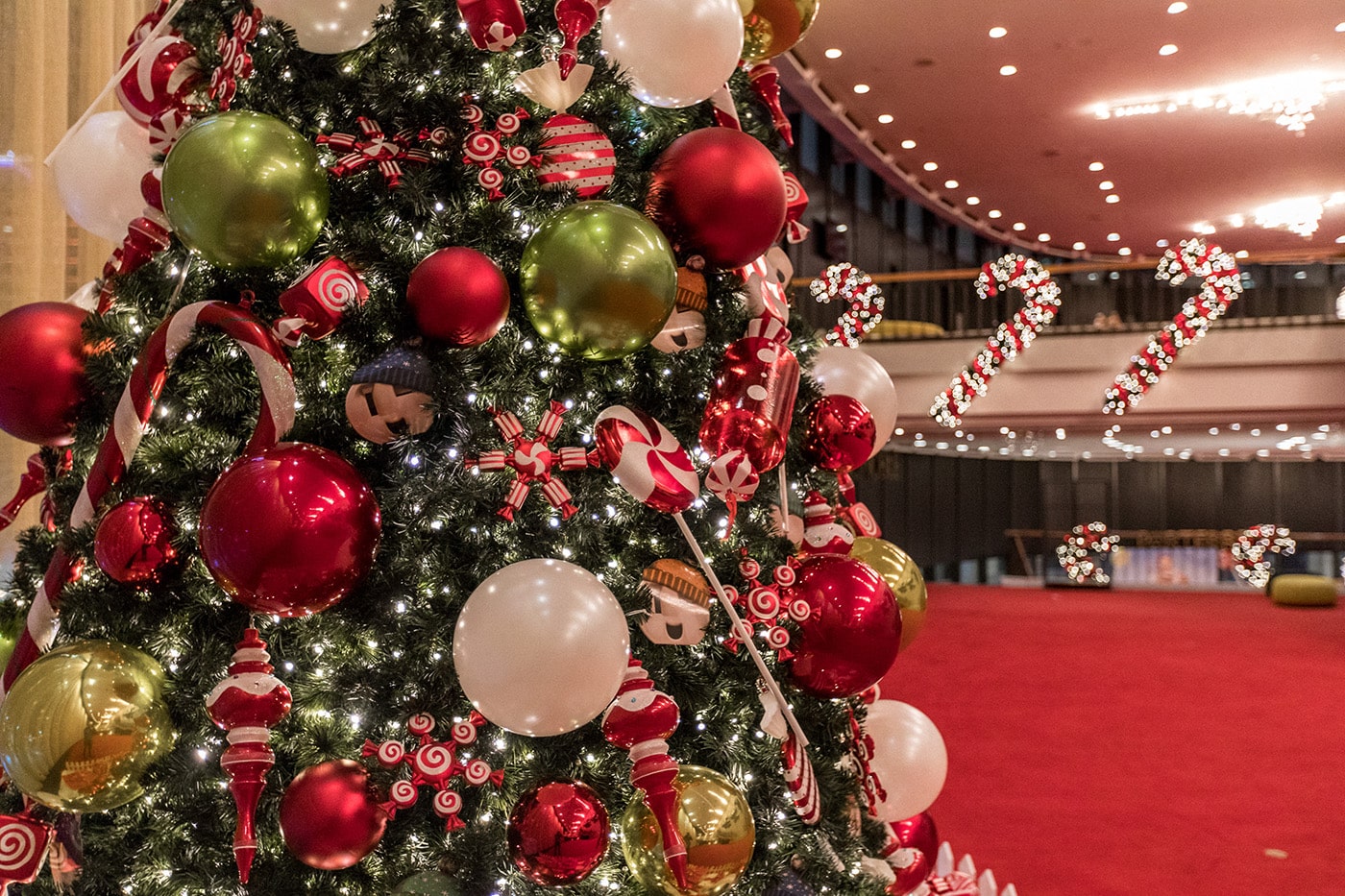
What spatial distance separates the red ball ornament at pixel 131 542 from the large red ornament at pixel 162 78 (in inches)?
25.5

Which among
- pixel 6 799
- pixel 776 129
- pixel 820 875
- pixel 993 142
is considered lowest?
pixel 820 875

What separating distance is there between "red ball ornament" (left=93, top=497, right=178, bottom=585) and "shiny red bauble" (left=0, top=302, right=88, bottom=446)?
1.02 feet

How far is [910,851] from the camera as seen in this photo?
176 centimetres

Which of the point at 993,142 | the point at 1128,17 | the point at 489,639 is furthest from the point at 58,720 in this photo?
the point at 993,142

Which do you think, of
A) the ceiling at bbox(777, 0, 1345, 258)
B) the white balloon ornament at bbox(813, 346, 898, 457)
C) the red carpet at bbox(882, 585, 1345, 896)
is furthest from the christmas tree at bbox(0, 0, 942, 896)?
the ceiling at bbox(777, 0, 1345, 258)

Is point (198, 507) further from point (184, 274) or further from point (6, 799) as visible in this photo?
point (6, 799)

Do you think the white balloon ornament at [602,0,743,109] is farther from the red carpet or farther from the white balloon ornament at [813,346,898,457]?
the red carpet

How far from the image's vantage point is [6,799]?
53.6 inches

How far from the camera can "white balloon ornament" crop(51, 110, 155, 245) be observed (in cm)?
177

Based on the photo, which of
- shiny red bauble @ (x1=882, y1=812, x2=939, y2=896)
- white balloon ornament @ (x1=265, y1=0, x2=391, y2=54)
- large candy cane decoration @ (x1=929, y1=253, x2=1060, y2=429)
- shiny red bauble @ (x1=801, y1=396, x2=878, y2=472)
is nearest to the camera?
white balloon ornament @ (x1=265, y1=0, x2=391, y2=54)

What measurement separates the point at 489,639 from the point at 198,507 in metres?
0.50

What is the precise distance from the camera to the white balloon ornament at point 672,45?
4.19ft

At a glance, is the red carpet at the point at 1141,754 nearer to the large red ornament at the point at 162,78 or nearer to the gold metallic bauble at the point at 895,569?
the gold metallic bauble at the point at 895,569

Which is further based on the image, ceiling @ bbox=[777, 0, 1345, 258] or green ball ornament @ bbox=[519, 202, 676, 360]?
ceiling @ bbox=[777, 0, 1345, 258]
